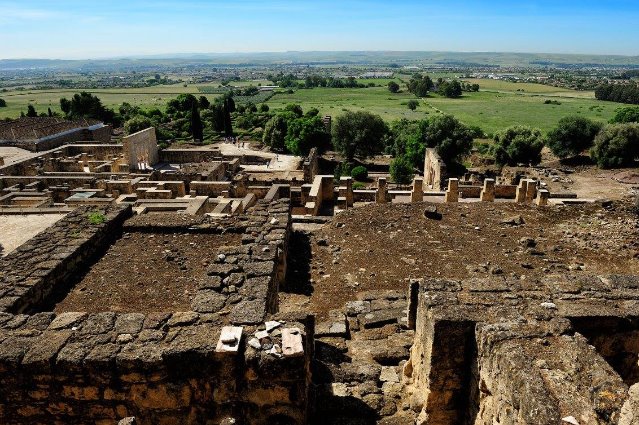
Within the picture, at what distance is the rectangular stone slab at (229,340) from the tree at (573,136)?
159 feet

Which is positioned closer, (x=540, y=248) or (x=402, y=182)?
(x=540, y=248)

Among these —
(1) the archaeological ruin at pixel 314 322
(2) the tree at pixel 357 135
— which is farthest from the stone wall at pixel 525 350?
(2) the tree at pixel 357 135

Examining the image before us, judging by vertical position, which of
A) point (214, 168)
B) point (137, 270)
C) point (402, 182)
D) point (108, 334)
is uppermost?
point (108, 334)

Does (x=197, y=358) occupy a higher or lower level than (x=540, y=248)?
higher

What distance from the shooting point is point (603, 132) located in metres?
40.2

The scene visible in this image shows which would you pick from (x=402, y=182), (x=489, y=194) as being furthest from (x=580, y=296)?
(x=402, y=182)

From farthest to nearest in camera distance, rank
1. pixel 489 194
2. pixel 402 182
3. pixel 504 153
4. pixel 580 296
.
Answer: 1. pixel 504 153
2. pixel 402 182
3. pixel 489 194
4. pixel 580 296

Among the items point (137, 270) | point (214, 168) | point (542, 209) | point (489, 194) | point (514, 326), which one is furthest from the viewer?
point (214, 168)

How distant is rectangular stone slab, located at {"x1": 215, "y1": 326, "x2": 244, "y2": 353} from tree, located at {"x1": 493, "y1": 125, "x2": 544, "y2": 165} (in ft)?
148

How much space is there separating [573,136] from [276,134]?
102 ft

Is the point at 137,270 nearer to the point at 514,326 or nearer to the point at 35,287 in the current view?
the point at 35,287

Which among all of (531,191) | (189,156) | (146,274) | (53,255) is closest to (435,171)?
(531,191)

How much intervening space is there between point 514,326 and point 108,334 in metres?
5.00

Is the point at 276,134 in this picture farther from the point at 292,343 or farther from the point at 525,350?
the point at 525,350
